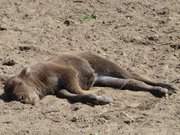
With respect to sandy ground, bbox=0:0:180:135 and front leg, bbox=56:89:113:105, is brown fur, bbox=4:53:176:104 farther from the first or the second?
sandy ground, bbox=0:0:180:135

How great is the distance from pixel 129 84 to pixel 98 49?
4.60 ft

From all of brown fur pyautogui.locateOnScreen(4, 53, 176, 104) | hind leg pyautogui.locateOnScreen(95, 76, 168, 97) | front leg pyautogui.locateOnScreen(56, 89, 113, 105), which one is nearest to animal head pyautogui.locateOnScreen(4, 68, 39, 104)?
brown fur pyautogui.locateOnScreen(4, 53, 176, 104)

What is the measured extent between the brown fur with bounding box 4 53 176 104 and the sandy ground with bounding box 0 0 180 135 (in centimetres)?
12

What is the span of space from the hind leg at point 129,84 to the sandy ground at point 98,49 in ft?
0.35

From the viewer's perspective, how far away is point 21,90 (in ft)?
26.3

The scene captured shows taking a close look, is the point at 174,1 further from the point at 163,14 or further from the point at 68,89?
the point at 68,89

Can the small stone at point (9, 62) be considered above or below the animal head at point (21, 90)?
below

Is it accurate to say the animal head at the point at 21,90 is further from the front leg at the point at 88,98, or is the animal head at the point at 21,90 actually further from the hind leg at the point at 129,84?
the hind leg at the point at 129,84

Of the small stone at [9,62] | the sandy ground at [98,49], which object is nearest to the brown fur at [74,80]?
the sandy ground at [98,49]

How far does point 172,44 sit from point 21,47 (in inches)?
84.0

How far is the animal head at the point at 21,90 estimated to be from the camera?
800cm

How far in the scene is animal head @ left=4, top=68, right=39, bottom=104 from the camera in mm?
7996

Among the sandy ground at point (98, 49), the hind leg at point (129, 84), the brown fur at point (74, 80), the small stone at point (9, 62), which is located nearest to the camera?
the sandy ground at point (98, 49)

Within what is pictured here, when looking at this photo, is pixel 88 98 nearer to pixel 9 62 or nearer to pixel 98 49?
pixel 9 62
